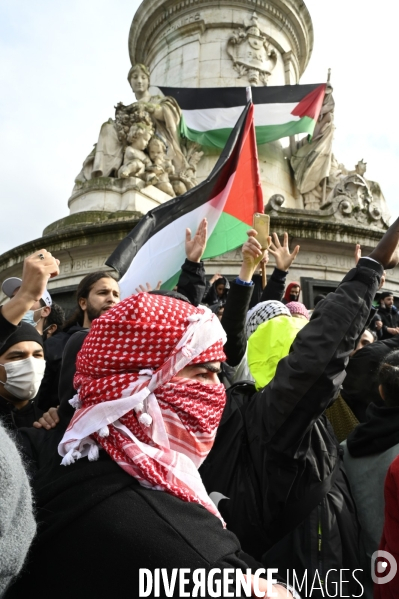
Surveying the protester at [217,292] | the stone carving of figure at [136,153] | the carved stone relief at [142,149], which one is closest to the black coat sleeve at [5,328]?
the protester at [217,292]

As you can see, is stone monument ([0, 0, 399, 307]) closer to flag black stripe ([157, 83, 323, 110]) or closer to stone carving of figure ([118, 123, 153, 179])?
stone carving of figure ([118, 123, 153, 179])

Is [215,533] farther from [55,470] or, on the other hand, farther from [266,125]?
[266,125]

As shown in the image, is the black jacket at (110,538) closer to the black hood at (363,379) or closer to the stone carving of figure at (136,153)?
the black hood at (363,379)

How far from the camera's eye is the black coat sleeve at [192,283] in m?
4.08

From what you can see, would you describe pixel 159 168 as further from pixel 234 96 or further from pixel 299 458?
pixel 299 458

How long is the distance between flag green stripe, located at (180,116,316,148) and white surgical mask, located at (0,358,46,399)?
1087cm

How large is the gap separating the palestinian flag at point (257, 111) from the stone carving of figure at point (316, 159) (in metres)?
0.88

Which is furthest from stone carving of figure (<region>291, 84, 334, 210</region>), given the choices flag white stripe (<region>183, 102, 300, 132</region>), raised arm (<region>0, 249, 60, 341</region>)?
raised arm (<region>0, 249, 60, 341</region>)

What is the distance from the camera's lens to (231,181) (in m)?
6.85

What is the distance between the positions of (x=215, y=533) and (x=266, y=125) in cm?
1293

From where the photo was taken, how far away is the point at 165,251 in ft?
20.0

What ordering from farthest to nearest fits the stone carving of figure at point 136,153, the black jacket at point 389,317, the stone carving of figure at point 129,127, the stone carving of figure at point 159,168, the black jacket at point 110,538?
the stone carving of figure at point 129,127
the stone carving of figure at point 159,168
the stone carving of figure at point 136,153
the black jacket at point 389,317
the black jacket at point 110,538

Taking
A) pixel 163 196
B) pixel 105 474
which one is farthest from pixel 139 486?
pixel 163 196

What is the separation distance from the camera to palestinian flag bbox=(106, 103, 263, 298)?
571 centimetres
